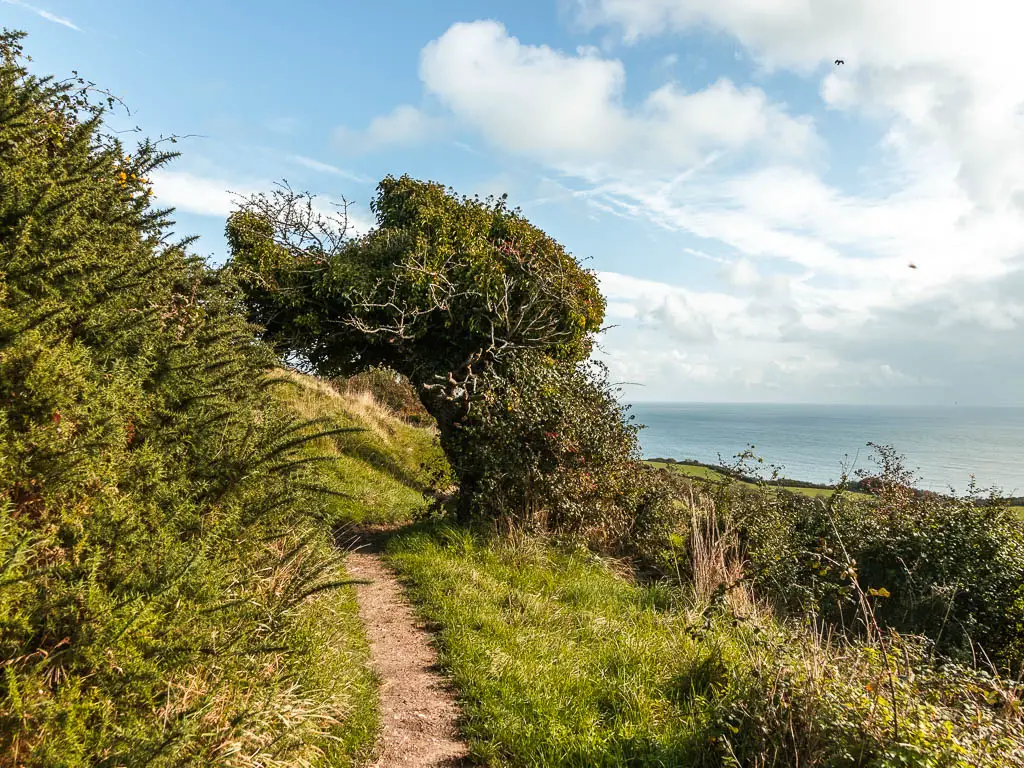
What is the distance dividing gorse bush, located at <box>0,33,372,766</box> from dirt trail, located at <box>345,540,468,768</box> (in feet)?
1.04

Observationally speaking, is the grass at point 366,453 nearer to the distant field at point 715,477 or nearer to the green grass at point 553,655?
the green grass at point 553,655

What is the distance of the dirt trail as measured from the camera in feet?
12.9

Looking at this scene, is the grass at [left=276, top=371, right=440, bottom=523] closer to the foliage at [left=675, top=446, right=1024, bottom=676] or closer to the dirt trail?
the dirt trail

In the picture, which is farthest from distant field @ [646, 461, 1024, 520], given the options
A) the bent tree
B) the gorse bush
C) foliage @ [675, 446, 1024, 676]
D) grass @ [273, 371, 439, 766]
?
the gorse bush

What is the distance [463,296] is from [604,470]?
4.16m

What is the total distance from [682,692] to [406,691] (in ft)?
7.47

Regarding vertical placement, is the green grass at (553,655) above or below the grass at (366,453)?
below

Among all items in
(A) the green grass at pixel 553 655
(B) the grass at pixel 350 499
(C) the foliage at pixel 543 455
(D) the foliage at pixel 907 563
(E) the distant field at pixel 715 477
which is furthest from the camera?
(E) the distant field at pixel 715 477

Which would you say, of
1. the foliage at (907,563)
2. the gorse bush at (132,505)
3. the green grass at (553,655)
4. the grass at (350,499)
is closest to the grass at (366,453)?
the grass at (350,499)

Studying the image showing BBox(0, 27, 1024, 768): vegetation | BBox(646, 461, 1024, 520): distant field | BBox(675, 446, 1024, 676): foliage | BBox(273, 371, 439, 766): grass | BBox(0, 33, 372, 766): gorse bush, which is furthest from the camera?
BBox(646, 461, 1024, 520): distant field

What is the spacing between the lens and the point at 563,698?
441 centimetres

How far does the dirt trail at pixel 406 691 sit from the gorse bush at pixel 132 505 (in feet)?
1.04

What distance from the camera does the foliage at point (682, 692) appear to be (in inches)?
126

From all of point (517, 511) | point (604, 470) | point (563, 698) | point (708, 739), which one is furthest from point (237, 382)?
point (604, 470)
